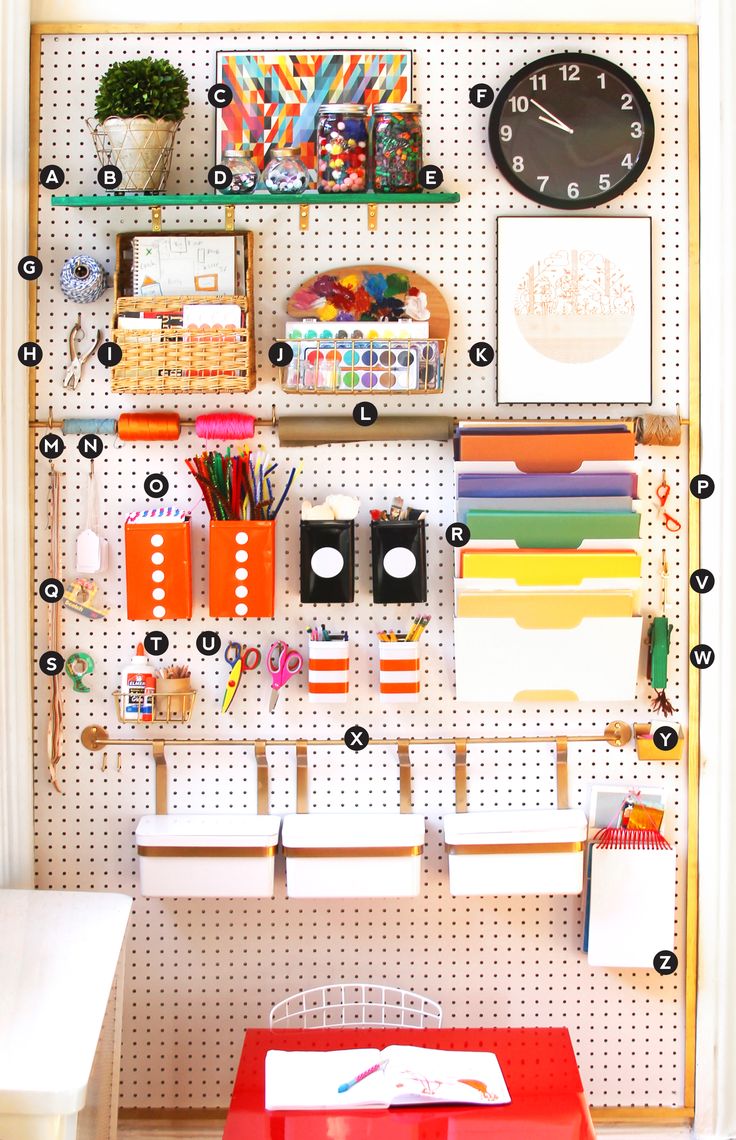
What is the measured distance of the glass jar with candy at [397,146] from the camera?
5.94ft

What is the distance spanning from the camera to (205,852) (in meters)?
1.89

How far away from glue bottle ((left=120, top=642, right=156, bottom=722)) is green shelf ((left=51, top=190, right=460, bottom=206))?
82cm

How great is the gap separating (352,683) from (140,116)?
1.04m

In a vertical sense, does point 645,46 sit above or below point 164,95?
above

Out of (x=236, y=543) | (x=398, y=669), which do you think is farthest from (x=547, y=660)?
(x=236, y=543)

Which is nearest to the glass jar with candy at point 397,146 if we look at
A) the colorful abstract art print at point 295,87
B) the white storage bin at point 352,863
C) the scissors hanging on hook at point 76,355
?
the colorful abstract art print at point 295,87

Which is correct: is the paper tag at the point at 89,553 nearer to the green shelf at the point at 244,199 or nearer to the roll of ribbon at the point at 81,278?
the roll of ribbon at the point at 81,278

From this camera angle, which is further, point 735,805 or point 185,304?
point 735,805

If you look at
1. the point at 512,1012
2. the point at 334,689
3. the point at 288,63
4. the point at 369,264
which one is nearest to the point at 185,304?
the point at 369,264

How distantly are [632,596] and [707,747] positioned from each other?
332 mm

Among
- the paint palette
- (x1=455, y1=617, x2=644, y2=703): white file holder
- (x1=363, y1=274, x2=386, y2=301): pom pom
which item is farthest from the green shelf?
(x1=455, y1=617, x2=644, y2=703): white file holder

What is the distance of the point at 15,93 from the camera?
6.15 feet

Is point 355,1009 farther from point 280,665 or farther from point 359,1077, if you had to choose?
point 280,665

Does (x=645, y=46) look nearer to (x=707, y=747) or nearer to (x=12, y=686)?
(x=707, y=747)
